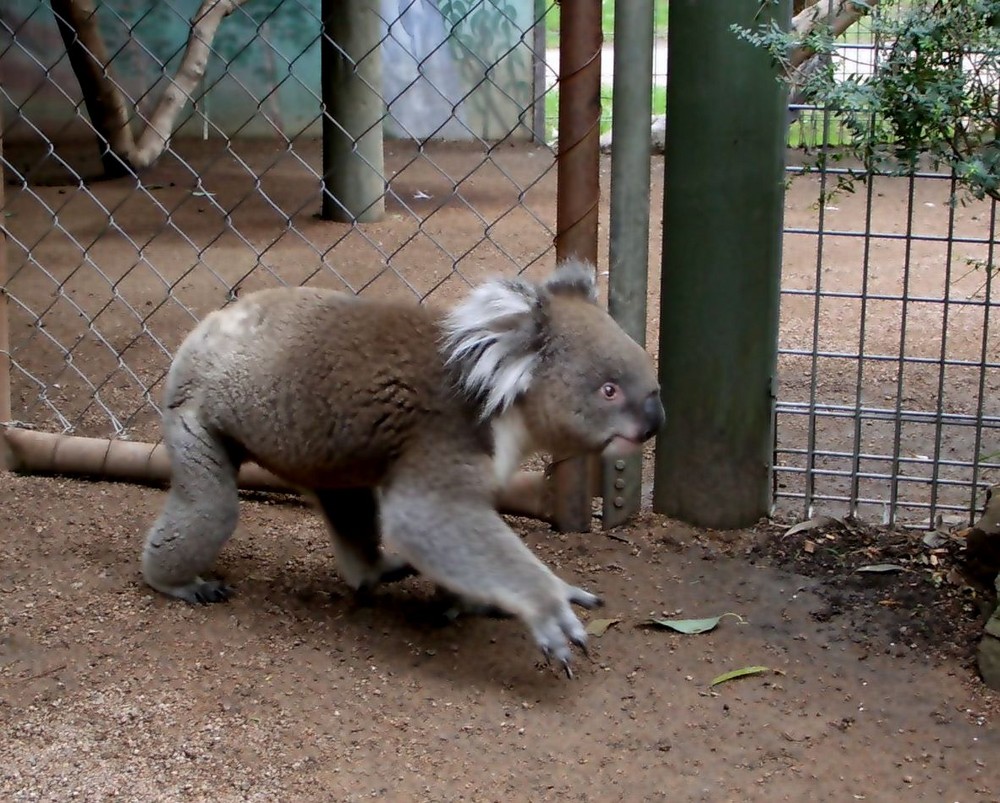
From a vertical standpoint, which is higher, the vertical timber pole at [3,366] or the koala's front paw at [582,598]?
the vertical timber pole at [3,366]

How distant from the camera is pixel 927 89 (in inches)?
91.7

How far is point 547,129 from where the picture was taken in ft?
33.4

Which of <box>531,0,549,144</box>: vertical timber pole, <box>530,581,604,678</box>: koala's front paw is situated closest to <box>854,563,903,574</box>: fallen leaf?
<box>530,581,604,678</box>: koala's front paw

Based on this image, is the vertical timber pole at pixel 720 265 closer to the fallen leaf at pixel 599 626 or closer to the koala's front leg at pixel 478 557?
the fallen leaf at pixel 599 626

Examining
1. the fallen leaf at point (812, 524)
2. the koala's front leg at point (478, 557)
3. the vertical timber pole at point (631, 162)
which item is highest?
the vertical timber pole at point (631, 162)

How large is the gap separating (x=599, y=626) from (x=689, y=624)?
210 mm

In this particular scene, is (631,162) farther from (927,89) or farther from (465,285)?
(465,285)

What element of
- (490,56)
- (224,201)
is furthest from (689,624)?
(490,56)

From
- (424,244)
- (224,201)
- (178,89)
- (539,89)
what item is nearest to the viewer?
(424,244)

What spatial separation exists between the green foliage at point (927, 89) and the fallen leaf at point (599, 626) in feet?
3.83

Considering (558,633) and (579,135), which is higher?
(579,135)

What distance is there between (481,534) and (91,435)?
6.12 feet

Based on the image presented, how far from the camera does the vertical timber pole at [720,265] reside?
2.99m

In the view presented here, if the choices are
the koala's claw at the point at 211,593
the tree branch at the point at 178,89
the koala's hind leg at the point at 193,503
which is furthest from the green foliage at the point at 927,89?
the tree branch at the point at 178,89
